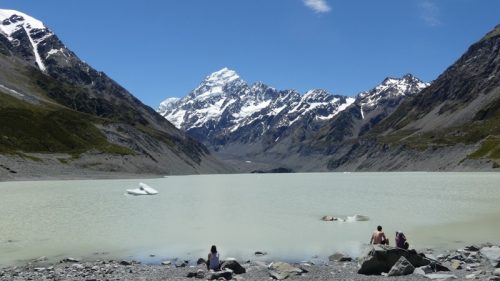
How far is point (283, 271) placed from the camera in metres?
26.3

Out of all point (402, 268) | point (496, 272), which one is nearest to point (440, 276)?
point (402, 268)

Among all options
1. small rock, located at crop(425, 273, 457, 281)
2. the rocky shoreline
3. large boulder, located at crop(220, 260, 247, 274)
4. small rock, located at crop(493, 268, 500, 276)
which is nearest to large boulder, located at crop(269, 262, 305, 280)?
the rocky shoreline

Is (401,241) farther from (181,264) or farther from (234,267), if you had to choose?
(181,264)

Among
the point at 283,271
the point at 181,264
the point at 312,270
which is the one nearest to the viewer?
the point at 283,271

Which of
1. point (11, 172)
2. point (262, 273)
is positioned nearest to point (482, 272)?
point (262, 273)

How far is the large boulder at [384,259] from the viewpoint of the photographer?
26.0m

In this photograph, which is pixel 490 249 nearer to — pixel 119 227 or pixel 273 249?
pixel 273 249

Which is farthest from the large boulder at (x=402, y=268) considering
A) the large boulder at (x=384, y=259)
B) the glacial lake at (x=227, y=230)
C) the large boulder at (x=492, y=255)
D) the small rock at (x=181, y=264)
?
the small rock at (x=181, y=264)

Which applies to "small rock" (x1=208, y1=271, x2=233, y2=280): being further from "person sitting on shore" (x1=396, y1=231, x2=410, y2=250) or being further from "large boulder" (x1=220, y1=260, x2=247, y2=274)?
"person sitting on shore" (x1=396, y1=231, x2=410, y2=250)

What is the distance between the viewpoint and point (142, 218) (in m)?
57.8

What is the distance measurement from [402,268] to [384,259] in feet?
4.18

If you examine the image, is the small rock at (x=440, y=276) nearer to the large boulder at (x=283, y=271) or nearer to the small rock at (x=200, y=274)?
the large boulder at (x=283, y=271)

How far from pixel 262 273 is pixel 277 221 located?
25.5 meters

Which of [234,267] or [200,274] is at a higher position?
[234,267]
